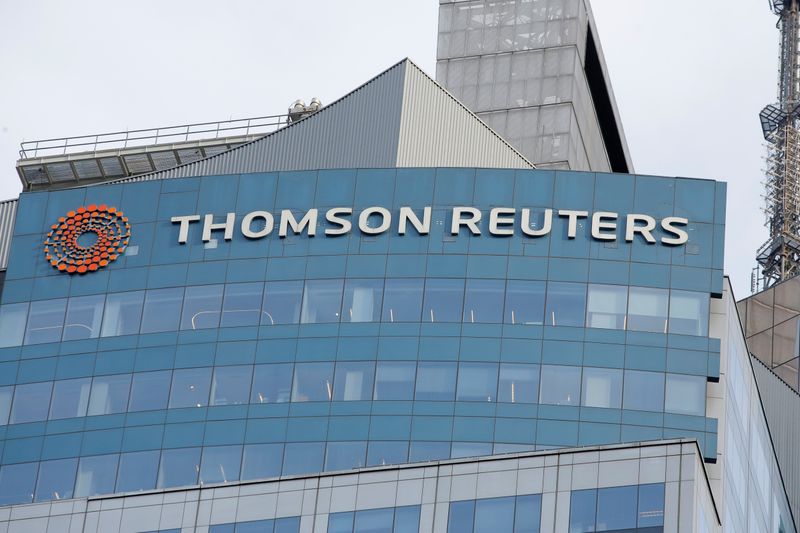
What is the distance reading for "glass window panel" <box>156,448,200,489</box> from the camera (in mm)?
106125

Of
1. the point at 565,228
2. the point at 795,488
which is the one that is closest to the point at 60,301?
the point at 565,228

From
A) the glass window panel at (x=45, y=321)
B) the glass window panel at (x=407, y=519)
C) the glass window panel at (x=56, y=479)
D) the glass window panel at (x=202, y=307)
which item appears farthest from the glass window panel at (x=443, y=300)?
the glass window panel at (x=407, y=519)

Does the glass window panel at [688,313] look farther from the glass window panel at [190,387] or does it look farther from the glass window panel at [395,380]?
the glass window panel at [190,387]

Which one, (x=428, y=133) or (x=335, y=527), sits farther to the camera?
(x=428, y=133)

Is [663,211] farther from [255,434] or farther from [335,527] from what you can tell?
[335,527]

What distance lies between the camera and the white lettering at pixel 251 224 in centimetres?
11250

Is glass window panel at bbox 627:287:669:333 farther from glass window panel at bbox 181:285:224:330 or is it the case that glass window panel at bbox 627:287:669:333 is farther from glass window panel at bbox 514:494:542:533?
glass window panel at bbox 514:494:542:533

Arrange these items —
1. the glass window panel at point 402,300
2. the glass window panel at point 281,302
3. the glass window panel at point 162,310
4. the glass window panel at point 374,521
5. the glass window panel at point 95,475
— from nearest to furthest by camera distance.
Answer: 1. the glass window panel at point 374,521
2. the glass window panel at point 95,475
3. the glass window panel at point 402,300
4. the glass window panel at point 281,302
5. the glass window panel at point 162,310

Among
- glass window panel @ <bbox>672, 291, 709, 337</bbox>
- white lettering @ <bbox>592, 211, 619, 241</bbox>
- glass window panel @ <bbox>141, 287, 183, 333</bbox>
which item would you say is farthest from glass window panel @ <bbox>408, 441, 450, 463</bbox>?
glass window panel @ <bbox>141, 287, 183, 333</bbox>

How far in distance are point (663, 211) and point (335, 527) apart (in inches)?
1321

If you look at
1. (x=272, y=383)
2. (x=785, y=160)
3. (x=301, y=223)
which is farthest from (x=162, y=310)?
(x=785, y=160)

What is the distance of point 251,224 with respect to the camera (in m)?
113

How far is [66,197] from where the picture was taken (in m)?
117

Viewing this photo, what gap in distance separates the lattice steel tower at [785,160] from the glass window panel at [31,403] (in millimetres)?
71691
